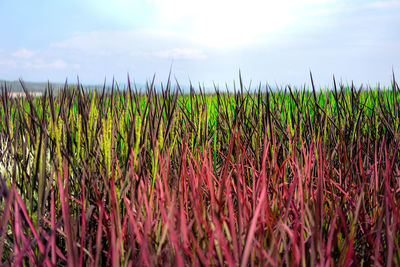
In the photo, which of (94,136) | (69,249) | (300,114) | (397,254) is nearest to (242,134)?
(300,114)

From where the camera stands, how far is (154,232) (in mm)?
1051

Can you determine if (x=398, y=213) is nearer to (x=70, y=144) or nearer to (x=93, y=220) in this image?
(x=93, y=220)

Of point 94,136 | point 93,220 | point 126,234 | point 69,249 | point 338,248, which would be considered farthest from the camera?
point 94,136

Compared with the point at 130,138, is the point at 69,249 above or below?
below

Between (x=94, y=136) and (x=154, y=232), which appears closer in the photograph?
(x=154, y=232)

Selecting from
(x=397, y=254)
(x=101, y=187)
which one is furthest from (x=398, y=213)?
(x=101, y=187)

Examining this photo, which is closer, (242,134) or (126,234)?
(126,234)

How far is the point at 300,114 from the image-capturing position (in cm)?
187

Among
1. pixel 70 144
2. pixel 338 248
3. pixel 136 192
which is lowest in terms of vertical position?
pixel 338 248

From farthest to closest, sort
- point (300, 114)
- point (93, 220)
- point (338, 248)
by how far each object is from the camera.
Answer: point (300, 114)
point (93, 220)
point (338, 248)

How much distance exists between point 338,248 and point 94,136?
94 centimetres

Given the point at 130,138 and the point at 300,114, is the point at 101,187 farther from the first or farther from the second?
the point at 300,114

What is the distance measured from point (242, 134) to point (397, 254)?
107cm

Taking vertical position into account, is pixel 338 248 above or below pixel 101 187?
below
